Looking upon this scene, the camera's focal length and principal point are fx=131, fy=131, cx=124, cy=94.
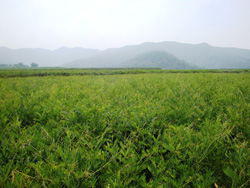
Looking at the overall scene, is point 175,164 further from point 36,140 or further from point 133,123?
point 36,140

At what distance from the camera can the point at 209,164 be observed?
148 cm

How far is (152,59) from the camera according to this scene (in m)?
188

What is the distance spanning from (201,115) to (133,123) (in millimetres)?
1632

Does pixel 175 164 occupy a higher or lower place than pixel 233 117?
lower

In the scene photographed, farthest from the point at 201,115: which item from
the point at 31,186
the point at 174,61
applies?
the point at 174,61

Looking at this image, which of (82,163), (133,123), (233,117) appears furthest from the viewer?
(233,117)

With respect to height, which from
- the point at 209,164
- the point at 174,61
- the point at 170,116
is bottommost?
the point at 209,164

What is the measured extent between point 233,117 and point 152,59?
195 m

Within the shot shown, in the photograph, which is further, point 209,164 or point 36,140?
point 36,140

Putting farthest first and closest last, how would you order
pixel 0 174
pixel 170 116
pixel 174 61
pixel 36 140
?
pixel 174 61
pixel 170 116
pixel 36 140
pixel 0 174

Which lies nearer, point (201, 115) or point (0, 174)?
point (0, 174)

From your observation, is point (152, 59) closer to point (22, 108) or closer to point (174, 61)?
point (174, 61)

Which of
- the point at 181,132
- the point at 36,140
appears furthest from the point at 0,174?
the point at 181,132

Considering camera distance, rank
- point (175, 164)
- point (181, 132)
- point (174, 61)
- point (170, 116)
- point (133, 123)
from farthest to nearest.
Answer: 1. point (174, 61)
2. point (170, 116)
3. point (133, 123)
4. point (181, 132)
5. point (175, 164)
